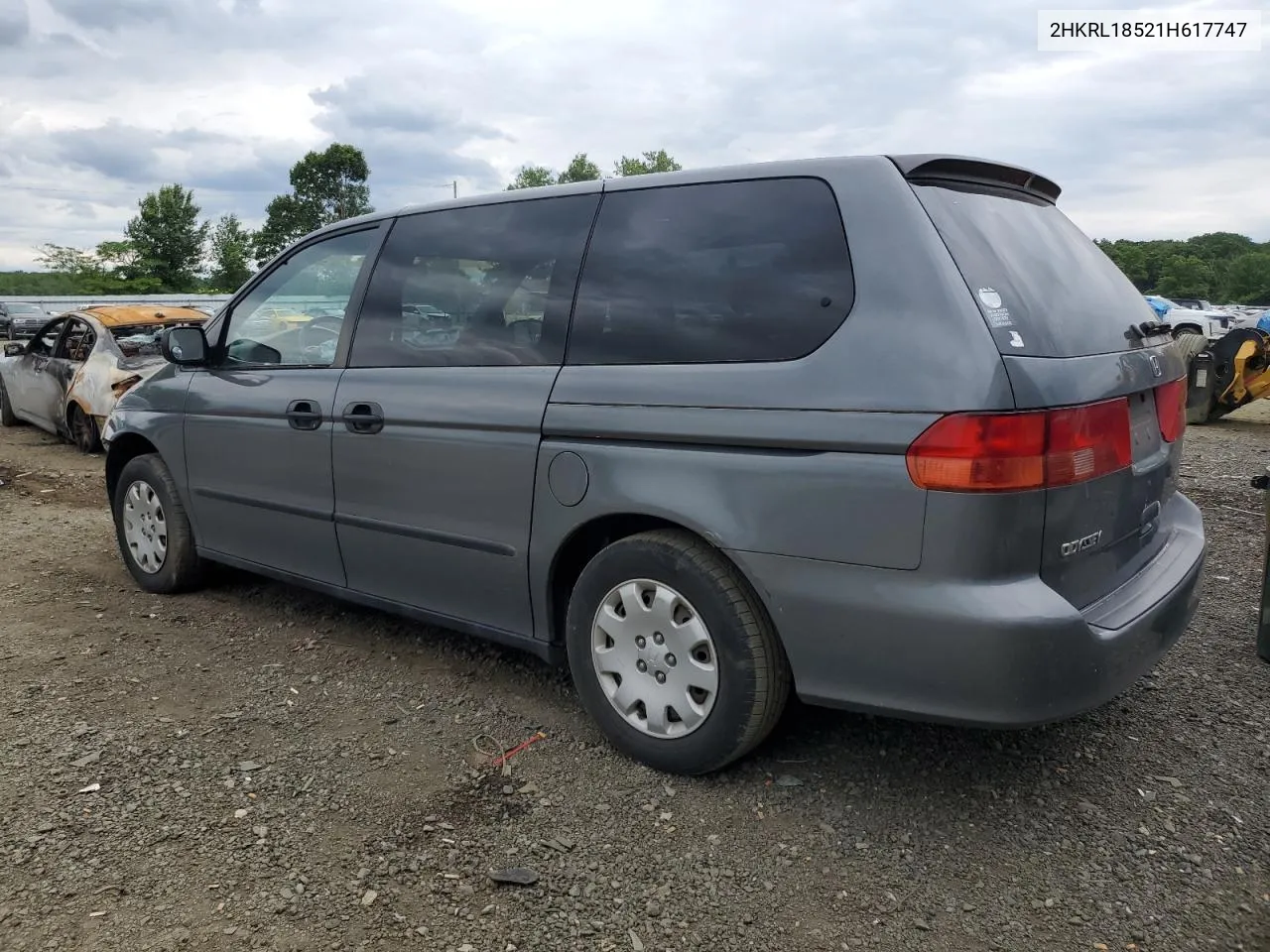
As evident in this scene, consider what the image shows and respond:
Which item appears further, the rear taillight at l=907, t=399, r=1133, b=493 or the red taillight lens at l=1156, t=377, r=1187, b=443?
the red taillight lens at l=1156, t=377, r=1187, b=443

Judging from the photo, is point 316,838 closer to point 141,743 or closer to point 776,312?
point 141,743

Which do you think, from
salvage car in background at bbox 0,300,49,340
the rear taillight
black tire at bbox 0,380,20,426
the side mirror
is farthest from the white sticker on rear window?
salvage car in background at bbox 0,300,49,340

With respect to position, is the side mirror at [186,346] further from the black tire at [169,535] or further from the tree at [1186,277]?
the tree at [1186,277]

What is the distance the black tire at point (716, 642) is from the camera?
9.07 feet

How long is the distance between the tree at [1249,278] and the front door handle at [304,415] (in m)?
75.8

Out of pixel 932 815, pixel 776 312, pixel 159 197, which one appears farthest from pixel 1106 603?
pixel 159 197

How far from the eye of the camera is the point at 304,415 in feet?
12.9

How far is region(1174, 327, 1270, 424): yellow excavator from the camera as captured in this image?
36.2 feet

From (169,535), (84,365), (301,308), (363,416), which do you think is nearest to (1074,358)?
(363,416)

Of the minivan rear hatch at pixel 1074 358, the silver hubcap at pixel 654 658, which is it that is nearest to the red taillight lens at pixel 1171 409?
the minivan rear hatch at pixel 1074 358

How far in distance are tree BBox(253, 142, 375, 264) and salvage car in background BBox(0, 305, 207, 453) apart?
216ft

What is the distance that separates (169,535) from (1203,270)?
7956 centimetres

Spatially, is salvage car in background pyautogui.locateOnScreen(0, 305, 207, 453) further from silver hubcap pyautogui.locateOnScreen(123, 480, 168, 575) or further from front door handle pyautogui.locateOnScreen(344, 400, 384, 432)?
front door handle pyautogui.locateOnScreen(344, 400, 384, 432)

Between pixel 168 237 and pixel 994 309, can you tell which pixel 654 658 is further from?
pixel 168 237
